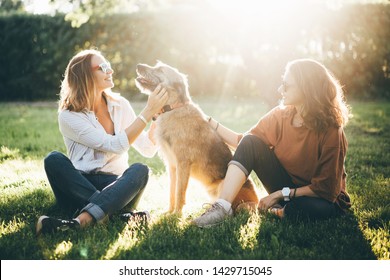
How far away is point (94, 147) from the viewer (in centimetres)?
374

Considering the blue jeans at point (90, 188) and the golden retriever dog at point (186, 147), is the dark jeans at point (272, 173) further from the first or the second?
the blue jeans at point (90, 188)

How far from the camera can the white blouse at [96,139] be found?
145 inches

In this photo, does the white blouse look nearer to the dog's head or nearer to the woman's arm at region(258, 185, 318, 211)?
the dog's head

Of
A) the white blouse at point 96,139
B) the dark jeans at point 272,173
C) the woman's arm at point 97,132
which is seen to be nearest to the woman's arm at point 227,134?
the dark jeans at point 272,173

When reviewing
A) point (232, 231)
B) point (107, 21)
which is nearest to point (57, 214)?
point (232, 231)

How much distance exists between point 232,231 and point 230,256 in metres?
0.41

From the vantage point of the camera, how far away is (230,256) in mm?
2855

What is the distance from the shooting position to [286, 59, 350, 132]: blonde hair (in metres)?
3.53

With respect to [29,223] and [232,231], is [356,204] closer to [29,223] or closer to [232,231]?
[232,231]

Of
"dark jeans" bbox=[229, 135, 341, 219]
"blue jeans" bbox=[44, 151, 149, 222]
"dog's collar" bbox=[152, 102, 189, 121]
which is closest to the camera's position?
"blue jeans" bbox=[44, 151, 149, 222]

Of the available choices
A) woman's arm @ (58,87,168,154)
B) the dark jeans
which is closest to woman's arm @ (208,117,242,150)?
the dark jeans

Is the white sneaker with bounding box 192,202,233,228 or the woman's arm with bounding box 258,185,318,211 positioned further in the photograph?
the woman's arm with bounding box 258,185,318,211

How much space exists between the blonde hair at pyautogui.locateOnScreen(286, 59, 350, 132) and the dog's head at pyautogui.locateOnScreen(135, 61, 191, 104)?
123 centimetres

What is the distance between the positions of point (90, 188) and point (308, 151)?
6.55 feet
